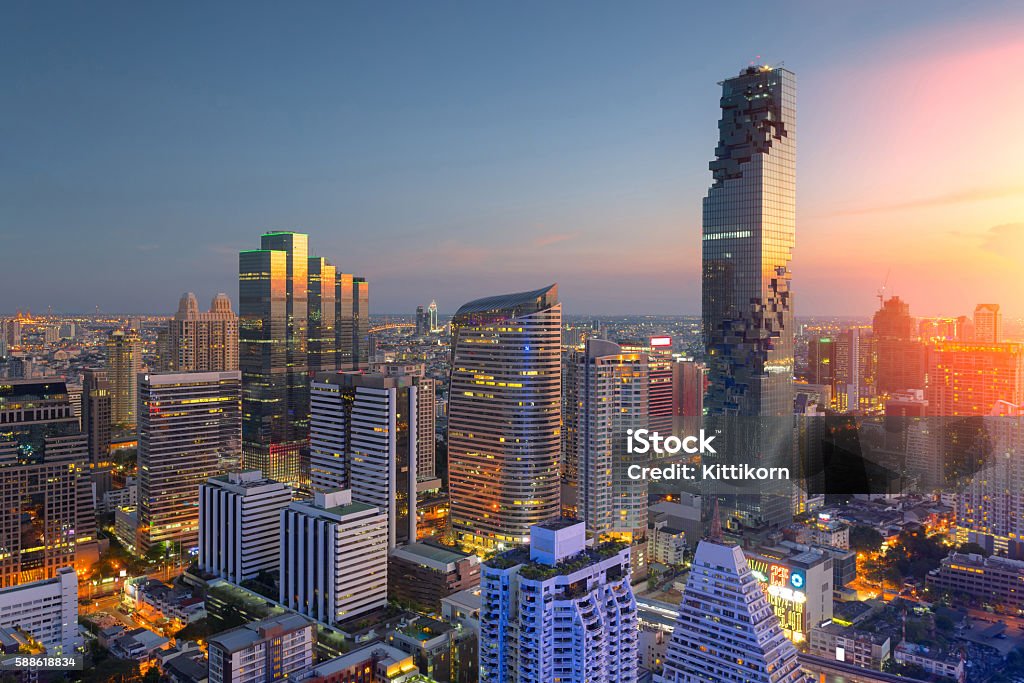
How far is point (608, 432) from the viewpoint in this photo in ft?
52.5

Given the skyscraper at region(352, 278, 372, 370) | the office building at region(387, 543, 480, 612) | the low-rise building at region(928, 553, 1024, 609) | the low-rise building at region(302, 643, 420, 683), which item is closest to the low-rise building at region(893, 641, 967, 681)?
the low-rise building at region(928, 553, 1024, 609)

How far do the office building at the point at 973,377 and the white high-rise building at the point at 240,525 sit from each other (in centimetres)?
1651

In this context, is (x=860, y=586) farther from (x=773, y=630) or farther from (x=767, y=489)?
(x=773, y=630)

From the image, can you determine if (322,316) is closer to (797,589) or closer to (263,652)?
(263,652)

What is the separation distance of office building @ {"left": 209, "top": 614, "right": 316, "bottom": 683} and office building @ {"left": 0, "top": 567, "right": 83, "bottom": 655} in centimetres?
319

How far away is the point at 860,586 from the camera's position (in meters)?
13.5

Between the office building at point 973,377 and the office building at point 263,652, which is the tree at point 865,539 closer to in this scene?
the office building at point 973,377

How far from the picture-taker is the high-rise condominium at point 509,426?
1644 centimetres

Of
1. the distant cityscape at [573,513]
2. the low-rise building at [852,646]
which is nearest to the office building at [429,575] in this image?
the distant cityscape at [573,513]

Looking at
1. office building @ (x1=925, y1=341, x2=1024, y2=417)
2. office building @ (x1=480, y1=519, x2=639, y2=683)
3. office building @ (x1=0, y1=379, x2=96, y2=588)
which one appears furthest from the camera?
office building @ (x1=925, y1=341, x2=1024, y2=417)

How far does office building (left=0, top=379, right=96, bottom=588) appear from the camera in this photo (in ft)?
46.5

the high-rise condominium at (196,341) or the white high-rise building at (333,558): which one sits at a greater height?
the high-rise condominium at (196,341)

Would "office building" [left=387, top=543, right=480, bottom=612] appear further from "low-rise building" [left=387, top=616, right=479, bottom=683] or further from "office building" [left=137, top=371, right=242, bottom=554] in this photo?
"office building" [left=137, top=371, right=242, bottom=554]

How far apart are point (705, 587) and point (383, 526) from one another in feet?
21.7
